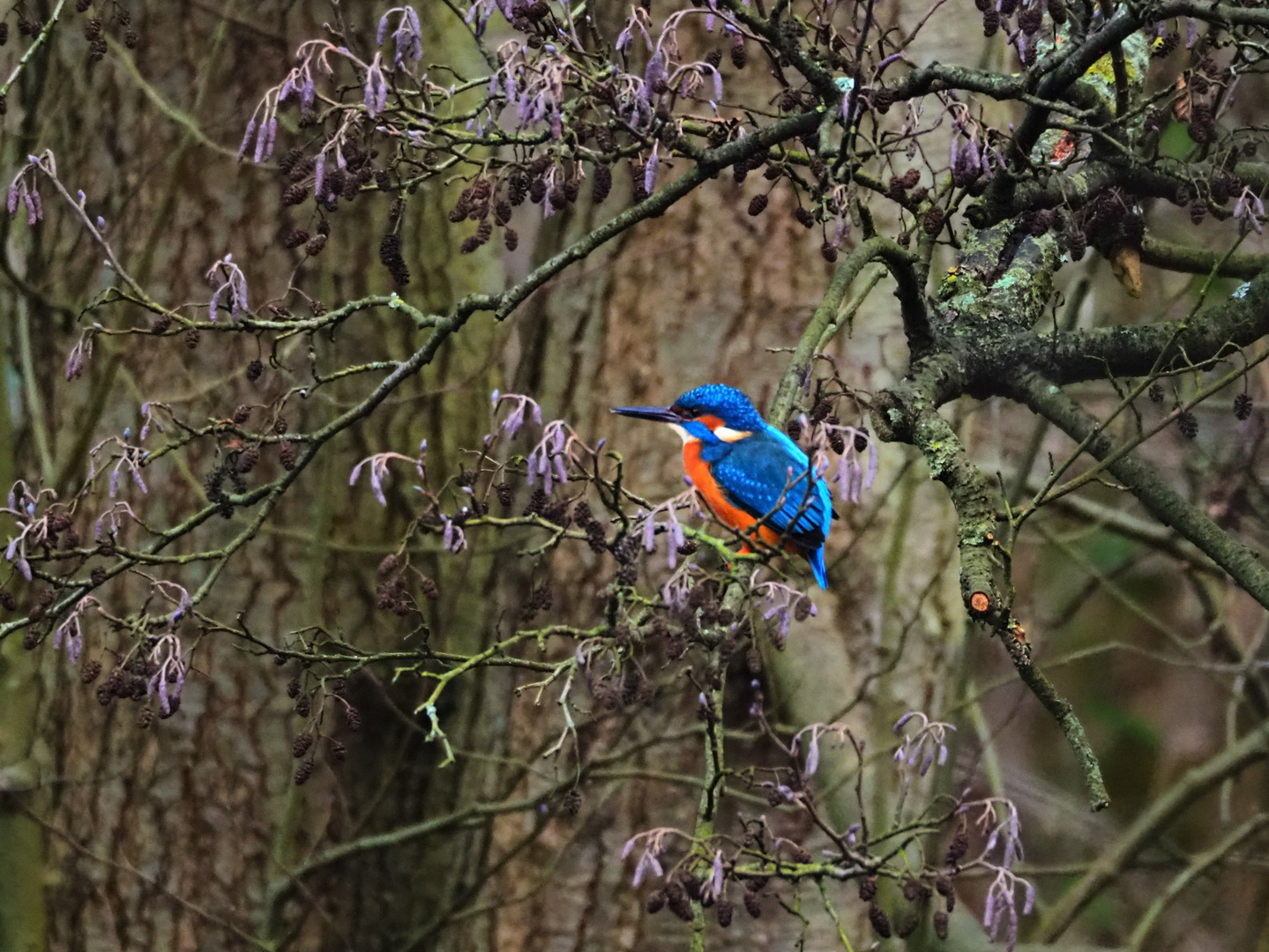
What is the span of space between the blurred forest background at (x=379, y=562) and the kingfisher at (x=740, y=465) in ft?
4.49

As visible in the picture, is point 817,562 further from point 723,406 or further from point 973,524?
point 973,524

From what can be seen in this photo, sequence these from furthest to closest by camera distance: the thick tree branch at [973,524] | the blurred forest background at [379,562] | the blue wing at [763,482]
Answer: the blurred forest background at [379,562], the blue wing at [763,482], the thick tree branch at [973,524]

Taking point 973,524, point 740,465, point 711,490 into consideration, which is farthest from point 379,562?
point 973,524

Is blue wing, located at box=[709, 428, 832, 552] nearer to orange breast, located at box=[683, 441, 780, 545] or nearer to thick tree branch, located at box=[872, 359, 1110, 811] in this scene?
orange breast, located at box=[683, 441, 780, 545]

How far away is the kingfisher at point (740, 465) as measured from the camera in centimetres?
268

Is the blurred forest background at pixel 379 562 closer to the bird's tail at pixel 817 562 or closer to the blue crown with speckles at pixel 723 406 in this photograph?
the bird's tail at pixel 817 562

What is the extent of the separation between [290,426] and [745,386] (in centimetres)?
145

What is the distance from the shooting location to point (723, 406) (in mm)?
2852

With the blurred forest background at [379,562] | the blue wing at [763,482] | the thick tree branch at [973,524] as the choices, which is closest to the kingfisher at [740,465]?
the blue wing at [763,482]

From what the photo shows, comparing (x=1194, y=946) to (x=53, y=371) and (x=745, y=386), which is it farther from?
(x=53, y=371)

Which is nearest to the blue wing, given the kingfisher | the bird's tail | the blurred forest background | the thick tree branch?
the kingfisher

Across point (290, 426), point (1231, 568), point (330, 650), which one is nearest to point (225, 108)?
point (290, 426)

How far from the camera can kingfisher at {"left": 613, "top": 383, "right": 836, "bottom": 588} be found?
2.68 metres

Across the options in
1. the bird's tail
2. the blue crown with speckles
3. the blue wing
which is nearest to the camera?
the blue wing
